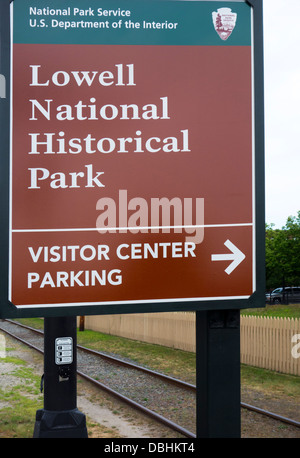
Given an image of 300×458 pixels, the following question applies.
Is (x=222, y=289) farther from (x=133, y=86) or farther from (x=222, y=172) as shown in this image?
(x=133, y=86)

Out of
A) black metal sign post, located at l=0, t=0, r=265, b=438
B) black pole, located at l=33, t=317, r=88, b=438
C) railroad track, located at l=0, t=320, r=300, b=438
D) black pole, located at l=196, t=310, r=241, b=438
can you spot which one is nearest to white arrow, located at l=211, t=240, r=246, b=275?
black metal sign post, located at l=0, t=0, r=265, b=438

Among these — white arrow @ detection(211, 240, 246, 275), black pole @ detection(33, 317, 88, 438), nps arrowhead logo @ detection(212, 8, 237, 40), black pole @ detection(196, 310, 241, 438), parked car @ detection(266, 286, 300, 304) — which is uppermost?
nps arrowhead logo @ detection(212, 8, 237, 40)

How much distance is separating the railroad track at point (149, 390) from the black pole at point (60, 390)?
82.2 inches

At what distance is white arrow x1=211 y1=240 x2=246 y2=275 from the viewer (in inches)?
155

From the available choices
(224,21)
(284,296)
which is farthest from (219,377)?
(284,296)

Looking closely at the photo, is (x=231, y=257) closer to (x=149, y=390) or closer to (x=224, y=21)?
(x=224, y=21)

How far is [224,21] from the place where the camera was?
3.98m

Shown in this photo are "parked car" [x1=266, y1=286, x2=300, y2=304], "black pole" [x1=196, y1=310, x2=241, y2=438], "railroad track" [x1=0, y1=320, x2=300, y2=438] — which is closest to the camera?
"black pole" [x1=196, y1=310, x2=241, y2=438]

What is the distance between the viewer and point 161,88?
3914 mm

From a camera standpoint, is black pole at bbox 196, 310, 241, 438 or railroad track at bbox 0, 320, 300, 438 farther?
railroad track at bbox 0, 320, 300, 438

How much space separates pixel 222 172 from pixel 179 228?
0.56 m

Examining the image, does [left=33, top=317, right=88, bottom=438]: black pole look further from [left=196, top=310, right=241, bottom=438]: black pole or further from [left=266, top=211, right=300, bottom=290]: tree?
[left=266, top=211, right=300, bottom=290]: tree

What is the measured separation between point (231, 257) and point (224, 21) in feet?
5.97

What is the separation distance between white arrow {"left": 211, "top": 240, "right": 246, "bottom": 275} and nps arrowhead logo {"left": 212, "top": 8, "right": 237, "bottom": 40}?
1.61 metres
